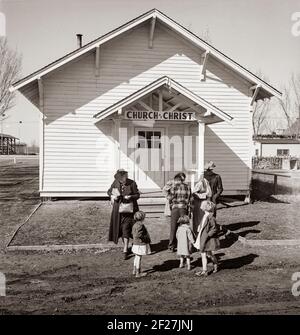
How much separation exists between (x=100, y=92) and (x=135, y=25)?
287 cm

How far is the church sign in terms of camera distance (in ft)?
48.6

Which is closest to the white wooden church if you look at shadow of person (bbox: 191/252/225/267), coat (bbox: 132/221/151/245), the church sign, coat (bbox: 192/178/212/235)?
the church sign

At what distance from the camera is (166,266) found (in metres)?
9.14

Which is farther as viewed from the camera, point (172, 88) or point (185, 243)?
point (172, 88)

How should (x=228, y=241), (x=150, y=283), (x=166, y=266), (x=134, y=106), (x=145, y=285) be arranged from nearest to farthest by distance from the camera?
(x=145, y=285)
(x=150, y=283)
(x=166, y=266)
(x=228, y=241)
(x=134, y=106)

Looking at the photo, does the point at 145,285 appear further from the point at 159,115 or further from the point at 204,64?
the point at 204,64

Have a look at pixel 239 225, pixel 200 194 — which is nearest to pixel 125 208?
pixel 200 194

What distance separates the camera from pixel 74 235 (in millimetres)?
11664

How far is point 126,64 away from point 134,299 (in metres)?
12.1

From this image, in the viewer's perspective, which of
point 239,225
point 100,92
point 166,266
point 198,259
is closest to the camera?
point 166,266

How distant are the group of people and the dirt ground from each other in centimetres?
42

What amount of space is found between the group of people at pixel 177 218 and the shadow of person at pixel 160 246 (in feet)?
1.13

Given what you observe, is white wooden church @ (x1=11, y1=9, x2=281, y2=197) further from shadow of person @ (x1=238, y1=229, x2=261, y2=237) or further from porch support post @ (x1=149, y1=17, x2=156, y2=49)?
shadow of person @ (x1=238, y1=229, x2=261, y2=237)

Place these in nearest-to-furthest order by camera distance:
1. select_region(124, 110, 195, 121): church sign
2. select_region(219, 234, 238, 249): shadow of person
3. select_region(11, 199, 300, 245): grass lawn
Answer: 1. select_region(219, 234, 238, 249): shadow of person
2. select_region(11, 199, 300, 245): grass lawn
3. select_region(124, 110, 195, 121): church sign
